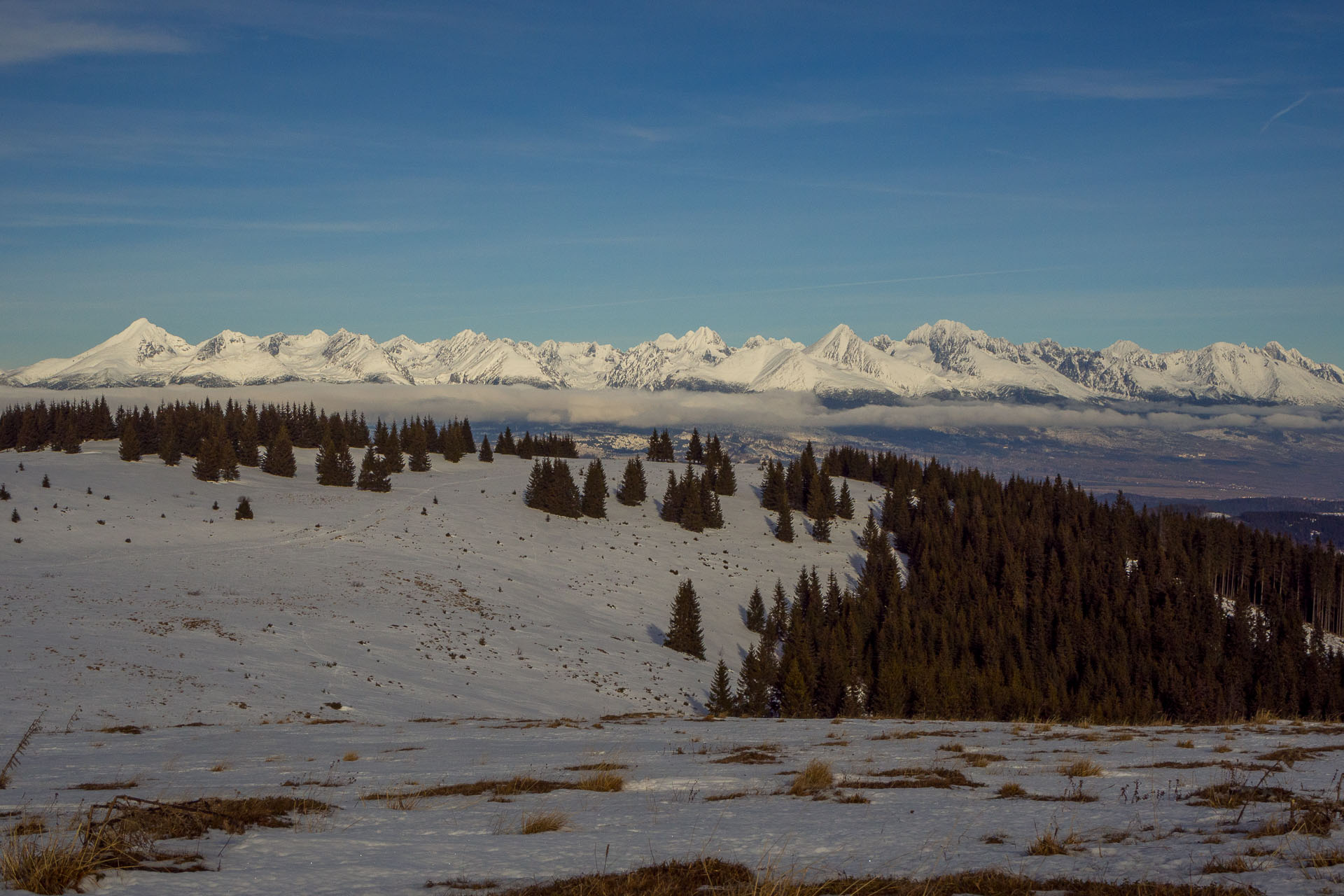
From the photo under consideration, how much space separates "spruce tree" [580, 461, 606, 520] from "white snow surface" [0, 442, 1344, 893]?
49.6 ft

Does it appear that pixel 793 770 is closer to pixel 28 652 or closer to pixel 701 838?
pixel 701 838

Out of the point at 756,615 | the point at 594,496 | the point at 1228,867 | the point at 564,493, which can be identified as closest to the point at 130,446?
the point at 564,493

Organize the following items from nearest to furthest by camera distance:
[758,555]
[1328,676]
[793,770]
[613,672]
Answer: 1. [793,770]
2. [613,672]
3. [1328,676]
4. [758,555]

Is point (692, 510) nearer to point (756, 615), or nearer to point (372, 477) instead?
point (756, 615)

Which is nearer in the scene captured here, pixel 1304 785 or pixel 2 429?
pixel 1304 785

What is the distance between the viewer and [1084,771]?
487 inches

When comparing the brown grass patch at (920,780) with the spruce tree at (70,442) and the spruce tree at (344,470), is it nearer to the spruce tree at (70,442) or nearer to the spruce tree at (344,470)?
the spruce tree at (344,470)

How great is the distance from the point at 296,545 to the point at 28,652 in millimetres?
41027

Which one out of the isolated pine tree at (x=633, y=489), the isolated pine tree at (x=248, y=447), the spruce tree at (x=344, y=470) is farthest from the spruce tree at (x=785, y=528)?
the isolated pine tree at (x=248, y=447)

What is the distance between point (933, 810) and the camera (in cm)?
1002

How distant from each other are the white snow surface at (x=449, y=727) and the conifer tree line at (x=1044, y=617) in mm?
11423

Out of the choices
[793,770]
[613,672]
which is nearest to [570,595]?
[613,672]

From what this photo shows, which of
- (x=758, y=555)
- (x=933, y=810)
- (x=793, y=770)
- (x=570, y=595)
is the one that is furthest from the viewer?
(x=758, y=555)

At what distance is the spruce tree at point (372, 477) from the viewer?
116812 millimetres
